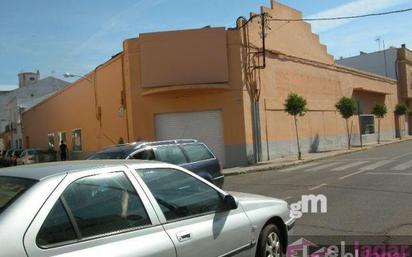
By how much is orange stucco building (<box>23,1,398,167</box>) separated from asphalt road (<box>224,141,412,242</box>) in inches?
331

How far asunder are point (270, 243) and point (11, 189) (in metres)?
2.83

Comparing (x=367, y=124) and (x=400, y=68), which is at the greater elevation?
(x=400, y=68)

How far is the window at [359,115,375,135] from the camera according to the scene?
40.3m

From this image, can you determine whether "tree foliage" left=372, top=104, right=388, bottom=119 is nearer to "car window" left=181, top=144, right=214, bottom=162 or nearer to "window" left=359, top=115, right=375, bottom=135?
"window" left=359, top=115, right=375, bottom=135

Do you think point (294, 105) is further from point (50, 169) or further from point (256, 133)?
point (50, 169)

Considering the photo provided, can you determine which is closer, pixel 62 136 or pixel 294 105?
pixel 294 105

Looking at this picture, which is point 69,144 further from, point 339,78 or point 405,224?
point 405,224

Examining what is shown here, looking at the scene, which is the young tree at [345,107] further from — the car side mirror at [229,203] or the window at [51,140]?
the car side mirror at [229,203]

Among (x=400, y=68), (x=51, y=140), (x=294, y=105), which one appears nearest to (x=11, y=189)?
(x=294, y=105)

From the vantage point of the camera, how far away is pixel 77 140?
36.0 meters

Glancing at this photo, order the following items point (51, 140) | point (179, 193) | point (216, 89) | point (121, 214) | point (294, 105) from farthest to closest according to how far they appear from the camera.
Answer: point (51, 140) < point (294, 105) < point (216, 89) < point (179, 193) < point (121, 214)

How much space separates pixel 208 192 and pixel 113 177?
3.85 feet

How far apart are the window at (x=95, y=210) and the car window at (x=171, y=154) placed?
282 inches

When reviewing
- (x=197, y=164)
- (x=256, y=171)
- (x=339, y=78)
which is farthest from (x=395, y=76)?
(x=197, y=164)
